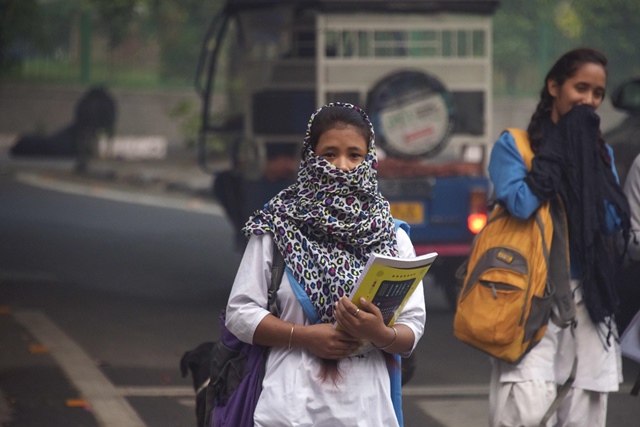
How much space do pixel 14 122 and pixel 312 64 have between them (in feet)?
66.5

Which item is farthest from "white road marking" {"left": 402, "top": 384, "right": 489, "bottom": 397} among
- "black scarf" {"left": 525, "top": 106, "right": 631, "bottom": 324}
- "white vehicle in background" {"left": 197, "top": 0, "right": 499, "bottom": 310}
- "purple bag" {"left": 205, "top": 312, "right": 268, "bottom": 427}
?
"purple bag" {"left": 205, "top": 312, "right": 268, "bottom": 427}

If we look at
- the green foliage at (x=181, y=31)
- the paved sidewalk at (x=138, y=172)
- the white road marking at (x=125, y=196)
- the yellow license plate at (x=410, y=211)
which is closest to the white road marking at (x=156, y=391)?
the yellow license plate at (x=410, y=211)

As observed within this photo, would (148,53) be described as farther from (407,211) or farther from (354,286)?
(354,286)

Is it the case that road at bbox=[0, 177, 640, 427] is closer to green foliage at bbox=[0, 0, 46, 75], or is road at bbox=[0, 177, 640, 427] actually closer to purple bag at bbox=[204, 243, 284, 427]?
green foliage at bbox=[0, 0, 46, 75]

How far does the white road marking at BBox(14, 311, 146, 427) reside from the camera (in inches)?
244

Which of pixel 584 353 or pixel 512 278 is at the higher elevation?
pixel 512 278

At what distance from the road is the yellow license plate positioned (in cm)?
81

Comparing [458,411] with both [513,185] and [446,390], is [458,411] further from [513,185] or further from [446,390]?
[513,185]

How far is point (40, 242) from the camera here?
1416cm

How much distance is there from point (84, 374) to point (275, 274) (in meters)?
4.31

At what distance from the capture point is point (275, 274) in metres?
3.20

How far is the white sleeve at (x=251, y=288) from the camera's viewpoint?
3186 millimetres

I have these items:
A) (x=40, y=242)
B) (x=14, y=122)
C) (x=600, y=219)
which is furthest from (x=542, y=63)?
(x=600, y=219)

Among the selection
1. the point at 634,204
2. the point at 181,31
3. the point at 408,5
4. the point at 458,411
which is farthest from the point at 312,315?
the point at 181,31
